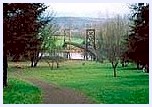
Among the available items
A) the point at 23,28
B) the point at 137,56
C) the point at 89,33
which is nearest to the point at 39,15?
the point at 23,28

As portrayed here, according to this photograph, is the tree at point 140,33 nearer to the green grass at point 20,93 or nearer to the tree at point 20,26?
→ the tree at point 20,26

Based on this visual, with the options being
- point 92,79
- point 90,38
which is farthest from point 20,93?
point 90,38

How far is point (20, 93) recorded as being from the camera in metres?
11.5

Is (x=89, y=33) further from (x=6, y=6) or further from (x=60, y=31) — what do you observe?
(x=6, y=6)

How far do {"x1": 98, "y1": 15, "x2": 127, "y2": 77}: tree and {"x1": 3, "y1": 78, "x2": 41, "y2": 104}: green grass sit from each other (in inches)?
60.5

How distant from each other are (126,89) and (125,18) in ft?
4.33

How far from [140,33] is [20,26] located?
7.48ft

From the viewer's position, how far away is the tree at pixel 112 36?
1141 centimetres

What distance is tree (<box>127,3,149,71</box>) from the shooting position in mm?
11258

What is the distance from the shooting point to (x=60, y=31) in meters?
11.7

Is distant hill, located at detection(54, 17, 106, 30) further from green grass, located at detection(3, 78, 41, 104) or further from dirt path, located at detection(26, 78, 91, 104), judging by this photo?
green grass, located at detection(3, 78, 41, 104)

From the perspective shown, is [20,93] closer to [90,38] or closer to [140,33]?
[90,38]

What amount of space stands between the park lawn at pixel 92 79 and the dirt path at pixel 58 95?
4.4 inches

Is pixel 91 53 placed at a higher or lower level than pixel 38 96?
higher
